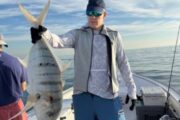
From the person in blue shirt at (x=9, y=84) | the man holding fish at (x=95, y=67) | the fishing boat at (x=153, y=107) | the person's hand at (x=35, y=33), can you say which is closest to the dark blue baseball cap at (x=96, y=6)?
the man holding fish at (x=95, y=67)

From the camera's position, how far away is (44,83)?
9.46 feet

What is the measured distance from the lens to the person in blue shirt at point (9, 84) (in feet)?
17.6

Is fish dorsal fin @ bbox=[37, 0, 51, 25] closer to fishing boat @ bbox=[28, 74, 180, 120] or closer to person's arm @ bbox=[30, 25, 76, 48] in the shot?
person's arm @ bbox=[30, 25, 76, 48]

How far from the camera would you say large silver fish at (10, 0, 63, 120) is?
2869mm

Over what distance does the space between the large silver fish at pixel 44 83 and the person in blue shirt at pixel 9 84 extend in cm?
246

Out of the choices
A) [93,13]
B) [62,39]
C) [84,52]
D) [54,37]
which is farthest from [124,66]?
[54,37]

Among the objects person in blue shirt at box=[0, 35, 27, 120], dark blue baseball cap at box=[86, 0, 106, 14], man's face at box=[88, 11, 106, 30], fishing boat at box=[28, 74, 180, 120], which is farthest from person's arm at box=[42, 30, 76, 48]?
fishing boat at box=[28, 74, 180, 120]

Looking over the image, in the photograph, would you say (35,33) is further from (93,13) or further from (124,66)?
(124,66)

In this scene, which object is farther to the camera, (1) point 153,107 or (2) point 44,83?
(1) point 153,107

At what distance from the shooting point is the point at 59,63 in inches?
117

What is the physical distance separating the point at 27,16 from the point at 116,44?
1700 mm

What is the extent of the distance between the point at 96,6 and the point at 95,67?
632 millimetres

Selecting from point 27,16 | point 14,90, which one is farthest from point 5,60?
point 27,16

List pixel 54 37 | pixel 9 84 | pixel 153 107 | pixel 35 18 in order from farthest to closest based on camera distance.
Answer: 1. pixel 153 107
2. pixel 9 84
3. pixel 54 37
4. pixel 35 18
